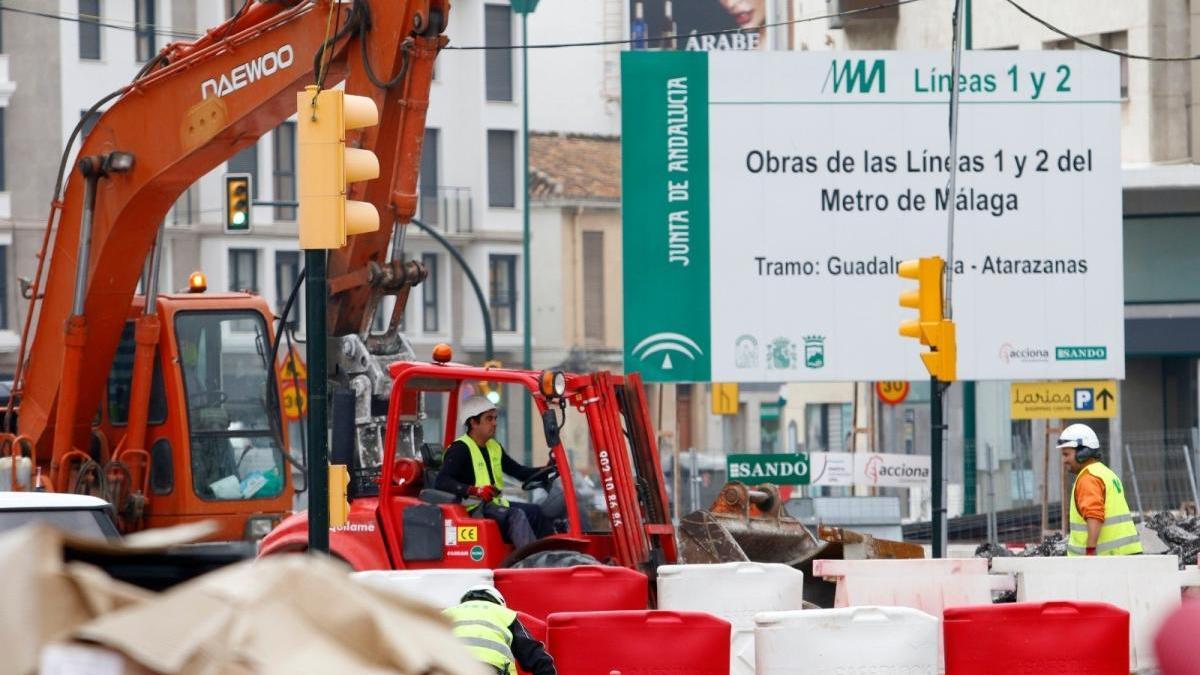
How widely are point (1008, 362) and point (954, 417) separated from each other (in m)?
9.83

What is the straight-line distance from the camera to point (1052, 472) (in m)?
30.4

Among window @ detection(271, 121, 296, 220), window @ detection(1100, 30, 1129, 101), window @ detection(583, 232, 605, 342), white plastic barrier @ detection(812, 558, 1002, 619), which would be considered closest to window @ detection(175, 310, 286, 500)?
white plastic barrier @ detection(812, 558, 1002, 619)

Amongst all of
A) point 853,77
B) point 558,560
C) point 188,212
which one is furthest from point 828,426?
point 558,560

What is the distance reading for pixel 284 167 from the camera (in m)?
55.1

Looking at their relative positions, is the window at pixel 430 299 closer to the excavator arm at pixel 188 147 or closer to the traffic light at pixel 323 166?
the excavator arm at pixel 188 147

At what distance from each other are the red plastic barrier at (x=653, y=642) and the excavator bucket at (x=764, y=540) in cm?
347

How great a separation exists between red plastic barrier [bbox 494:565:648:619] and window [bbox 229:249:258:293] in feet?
143

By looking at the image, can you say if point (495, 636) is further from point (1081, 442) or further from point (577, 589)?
point (1081, 442)

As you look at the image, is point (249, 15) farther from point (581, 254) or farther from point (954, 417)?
point (581, 254)

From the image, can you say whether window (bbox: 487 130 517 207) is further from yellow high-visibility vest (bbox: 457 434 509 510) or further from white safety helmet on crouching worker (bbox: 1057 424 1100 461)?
yellow high-visibility vest (bbox: 457 434 509 510)

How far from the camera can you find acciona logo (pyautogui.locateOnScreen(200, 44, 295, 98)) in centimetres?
1477

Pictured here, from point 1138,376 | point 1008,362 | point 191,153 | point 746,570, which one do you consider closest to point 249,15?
point 191,153

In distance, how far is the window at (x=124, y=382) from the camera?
57.1ft

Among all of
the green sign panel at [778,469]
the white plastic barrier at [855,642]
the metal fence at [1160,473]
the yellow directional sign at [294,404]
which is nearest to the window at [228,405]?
the green sign panel at [778,469]
